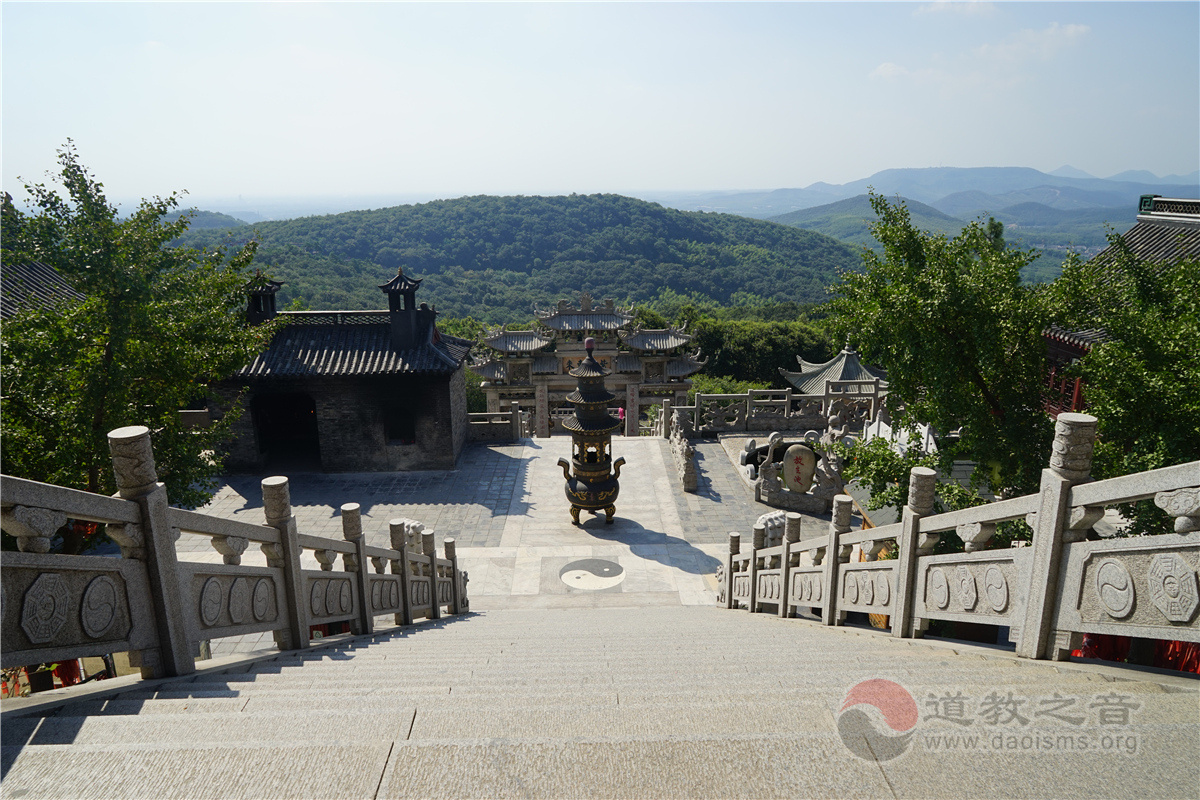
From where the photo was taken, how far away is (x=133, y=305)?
8211mm

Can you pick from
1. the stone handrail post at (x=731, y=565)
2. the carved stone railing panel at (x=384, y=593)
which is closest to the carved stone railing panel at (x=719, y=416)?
the stone handrail post at (x=731, y=565)

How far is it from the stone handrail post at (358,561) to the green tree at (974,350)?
650 cm

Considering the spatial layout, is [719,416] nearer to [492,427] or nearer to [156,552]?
[492,427]

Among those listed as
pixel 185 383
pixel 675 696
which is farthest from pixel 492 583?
pixel 675 696

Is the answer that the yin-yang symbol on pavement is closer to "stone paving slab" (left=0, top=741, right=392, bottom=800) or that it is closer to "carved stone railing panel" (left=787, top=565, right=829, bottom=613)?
"carved stone railing panel" (left=787, top=565, right=829, bottom=613)

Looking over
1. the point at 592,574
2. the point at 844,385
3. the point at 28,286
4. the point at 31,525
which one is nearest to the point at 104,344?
the point at 31,525

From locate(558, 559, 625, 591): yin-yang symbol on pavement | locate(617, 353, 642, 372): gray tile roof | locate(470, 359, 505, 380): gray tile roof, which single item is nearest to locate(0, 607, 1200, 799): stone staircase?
locate(558, 559, 625, 591): yin-yang symbol on pavement

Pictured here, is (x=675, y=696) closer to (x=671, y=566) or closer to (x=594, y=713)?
(x=594, y=713)

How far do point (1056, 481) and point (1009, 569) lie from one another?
0.67m

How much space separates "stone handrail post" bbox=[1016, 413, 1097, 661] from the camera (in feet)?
11.1

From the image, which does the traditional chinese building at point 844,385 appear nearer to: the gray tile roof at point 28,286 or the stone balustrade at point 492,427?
the stone balustrade at point 492,427

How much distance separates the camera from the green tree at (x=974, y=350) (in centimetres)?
773

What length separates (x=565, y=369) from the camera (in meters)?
32.5

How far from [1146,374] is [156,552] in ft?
25.8
